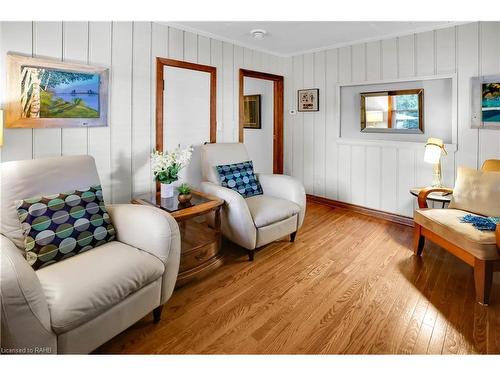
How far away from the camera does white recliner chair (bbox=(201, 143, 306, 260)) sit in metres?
2.62

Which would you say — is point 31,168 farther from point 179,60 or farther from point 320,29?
point 320,29

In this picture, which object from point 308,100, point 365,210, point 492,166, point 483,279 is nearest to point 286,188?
point 365,210

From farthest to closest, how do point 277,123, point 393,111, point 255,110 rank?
1. point 255,110
2. point 277,123
3. point 393,111

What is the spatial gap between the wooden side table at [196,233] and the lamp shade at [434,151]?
213cm

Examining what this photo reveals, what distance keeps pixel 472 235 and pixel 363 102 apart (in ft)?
7.66

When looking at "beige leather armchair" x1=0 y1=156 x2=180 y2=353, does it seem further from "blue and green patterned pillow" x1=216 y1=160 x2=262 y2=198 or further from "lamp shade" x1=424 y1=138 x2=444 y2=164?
"lamp shade" x1=424 y1=138 x2=444 y2=164

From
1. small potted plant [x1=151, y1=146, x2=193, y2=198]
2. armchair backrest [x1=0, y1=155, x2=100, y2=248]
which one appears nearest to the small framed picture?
small potted plant [x1=151, y1=146, x2=193, y2=198]

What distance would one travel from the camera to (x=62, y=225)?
175 cm

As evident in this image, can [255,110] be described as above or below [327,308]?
above

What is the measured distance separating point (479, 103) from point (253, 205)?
2.44 m

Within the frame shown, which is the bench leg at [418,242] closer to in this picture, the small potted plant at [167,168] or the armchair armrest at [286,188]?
the armchair armrest at [286,188]

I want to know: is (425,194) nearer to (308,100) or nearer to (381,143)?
(381,143)

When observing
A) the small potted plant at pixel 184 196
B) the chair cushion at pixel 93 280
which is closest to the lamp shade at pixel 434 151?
the small potted plant at pixel 184 196

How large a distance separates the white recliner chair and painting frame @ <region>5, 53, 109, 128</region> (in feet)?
3.31
